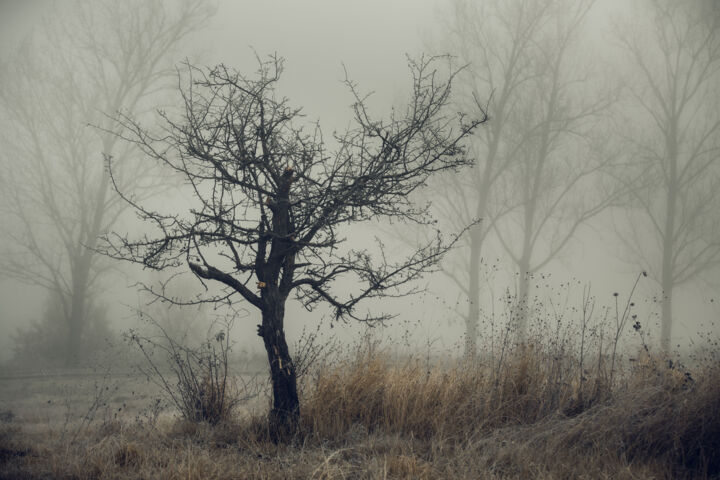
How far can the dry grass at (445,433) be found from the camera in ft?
12.7

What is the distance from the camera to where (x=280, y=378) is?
4770 mm

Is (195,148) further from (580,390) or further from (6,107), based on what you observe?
(6,107)

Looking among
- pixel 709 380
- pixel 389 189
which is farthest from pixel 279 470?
pixel 709 380

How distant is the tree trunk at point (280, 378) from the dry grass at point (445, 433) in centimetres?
17

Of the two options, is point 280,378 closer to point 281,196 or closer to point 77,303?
point 281,196

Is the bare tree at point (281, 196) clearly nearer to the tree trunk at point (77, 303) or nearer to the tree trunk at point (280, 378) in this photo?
the tree trunk at point (280, 378)

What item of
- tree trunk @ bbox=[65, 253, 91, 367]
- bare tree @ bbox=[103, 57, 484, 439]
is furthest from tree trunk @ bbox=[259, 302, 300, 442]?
tree trunk @ bbox=[65, 253, 91, 367]

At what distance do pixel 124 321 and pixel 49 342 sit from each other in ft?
7.35

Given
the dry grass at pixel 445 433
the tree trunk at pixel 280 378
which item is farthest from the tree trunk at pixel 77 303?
the tree trunk at pixel 280 378

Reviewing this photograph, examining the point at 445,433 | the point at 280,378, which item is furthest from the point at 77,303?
the point at 445,433

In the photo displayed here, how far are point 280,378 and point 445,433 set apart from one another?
1686 mm

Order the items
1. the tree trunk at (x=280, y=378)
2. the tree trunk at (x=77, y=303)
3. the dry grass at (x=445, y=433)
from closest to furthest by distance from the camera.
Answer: the dry grass at (x=445, y=433) → the tree trunk at (x=280, y=378) → the tree trunk at (x=77, y=303)

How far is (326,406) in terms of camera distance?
16.4 feet

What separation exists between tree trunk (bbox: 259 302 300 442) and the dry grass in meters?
0.17
